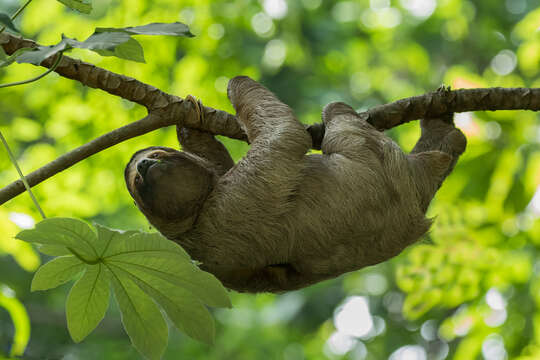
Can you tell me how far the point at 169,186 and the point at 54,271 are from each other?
4.17 ft

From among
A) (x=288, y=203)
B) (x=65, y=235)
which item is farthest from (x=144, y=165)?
(x=65, y=235)

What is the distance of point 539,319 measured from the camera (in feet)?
18.0

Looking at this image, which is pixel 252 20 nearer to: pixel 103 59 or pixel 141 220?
pixel 103 59

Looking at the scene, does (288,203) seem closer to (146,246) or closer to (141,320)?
(141,320)

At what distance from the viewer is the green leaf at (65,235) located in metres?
2.06

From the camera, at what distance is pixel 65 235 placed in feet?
7.02

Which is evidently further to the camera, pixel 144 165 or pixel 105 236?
pixel 144 165

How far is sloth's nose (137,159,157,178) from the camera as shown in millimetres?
3605

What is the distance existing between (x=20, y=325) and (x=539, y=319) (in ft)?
14.0

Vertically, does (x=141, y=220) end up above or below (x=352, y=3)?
below

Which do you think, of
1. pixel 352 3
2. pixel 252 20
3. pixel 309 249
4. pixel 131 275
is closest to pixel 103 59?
pixel 252 20

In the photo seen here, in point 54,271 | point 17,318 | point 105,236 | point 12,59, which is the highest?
point 12,59

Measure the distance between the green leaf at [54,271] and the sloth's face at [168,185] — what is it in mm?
1208

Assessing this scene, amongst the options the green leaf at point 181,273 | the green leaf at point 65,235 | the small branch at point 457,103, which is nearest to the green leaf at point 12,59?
the green leaf at point 65,235
